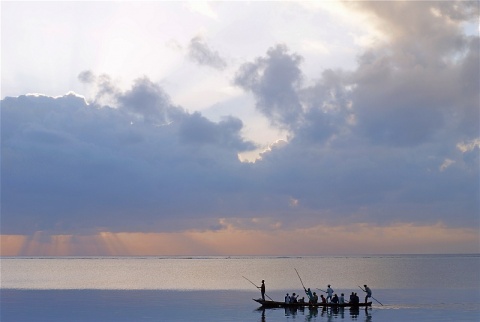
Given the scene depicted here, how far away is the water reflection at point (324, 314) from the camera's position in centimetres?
4733

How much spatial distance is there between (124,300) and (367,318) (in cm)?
2747

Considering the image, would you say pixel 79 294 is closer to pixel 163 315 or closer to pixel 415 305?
pixel 163 315

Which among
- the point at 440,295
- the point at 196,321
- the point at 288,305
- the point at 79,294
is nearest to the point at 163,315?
the point at 196,321

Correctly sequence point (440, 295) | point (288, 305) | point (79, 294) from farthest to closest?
point (79, 294)
point (440, 295)
point (288, 305)

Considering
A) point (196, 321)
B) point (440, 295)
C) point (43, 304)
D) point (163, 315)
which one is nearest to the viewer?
point (196, 321)

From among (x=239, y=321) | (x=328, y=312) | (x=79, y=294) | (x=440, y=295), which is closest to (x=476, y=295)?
(x=440, y=295)

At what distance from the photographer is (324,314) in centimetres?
5028

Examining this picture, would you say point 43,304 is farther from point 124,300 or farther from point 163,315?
point 163,315

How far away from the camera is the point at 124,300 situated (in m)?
64.2

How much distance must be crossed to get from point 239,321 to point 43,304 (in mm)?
24158

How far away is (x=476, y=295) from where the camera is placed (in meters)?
69.8

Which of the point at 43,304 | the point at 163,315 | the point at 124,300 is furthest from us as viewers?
the point at 124,300

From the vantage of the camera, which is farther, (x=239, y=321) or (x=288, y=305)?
(x=288, y=305)

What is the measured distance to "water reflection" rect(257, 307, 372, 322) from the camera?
47.3 meters
